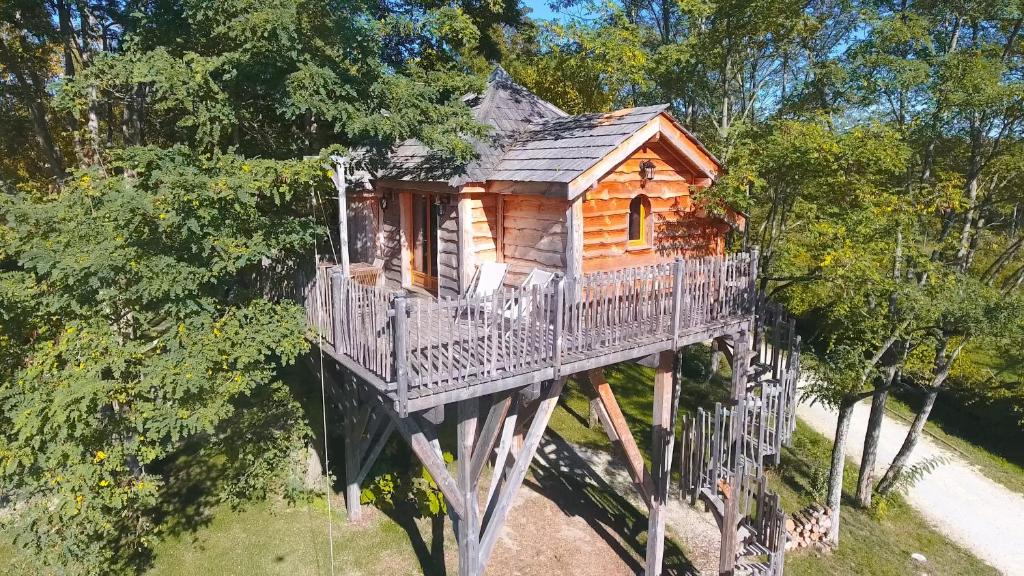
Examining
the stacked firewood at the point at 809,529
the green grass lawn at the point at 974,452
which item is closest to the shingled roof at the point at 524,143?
the stacked firewood at the point at 809,529

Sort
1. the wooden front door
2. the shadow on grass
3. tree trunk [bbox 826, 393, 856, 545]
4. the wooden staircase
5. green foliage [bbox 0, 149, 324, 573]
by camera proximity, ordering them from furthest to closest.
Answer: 1. tree trunk [bbox 826, 393, 856, 545]
2. the wooden front door
3. the shadow on grass
4. the wooden staircase
5. green foliage [bbox 0, 149, 324, 573]

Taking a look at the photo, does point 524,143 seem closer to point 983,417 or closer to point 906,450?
point 906,450

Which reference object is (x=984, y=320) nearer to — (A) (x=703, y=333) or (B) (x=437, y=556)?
(A) (x=703, y=333)

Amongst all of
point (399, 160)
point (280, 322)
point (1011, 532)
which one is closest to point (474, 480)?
point (280, 322)

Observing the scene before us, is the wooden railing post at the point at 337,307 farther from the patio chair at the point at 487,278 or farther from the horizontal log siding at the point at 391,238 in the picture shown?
the horizontal log siding at the point at 391,238

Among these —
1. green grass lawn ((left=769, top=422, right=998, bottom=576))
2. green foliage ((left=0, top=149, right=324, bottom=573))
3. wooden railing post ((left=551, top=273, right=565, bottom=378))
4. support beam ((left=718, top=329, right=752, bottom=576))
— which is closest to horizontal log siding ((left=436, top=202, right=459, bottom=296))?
green foliage ((left=0, top=149, right=324, bottom=573))

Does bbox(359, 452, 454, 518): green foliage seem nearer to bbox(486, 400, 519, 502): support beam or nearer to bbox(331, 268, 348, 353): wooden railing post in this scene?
bbox(486, 400, 519, 502): support beam

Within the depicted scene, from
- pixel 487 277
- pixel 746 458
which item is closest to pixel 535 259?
pixel 487 277
